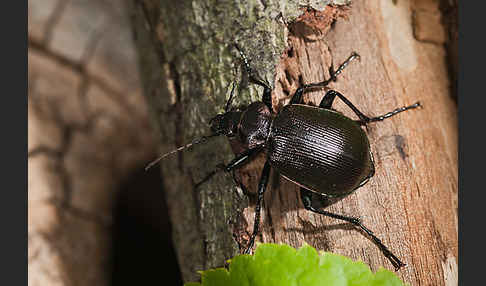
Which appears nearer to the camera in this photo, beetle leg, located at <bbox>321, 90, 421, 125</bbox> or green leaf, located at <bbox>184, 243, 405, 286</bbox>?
green leaf, located at <bbox>184, 243, 405, 286</bbox>

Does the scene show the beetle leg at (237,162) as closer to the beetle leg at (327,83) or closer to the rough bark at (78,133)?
the beetle leg at (327,83)

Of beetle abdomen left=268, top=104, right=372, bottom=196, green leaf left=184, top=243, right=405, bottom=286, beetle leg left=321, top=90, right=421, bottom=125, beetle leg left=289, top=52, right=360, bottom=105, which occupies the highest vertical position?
beetle leg left=289, top=52, right=360, bottom=105

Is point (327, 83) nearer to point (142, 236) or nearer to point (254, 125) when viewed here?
point (254, 125)

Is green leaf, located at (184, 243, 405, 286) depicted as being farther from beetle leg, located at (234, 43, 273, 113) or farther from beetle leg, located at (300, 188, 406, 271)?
beetle leg, located at (234, 43, 273, 113)

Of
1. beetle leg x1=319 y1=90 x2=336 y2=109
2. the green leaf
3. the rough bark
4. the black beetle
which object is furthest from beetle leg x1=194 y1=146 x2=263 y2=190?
the rough bark

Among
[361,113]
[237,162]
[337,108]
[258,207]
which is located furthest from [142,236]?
[361,113]

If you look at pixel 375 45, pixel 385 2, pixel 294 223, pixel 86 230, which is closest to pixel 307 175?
pixel 294 223

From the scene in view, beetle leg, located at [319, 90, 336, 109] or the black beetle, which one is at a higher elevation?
beetle leg, located at [319, 90, 336, 109]

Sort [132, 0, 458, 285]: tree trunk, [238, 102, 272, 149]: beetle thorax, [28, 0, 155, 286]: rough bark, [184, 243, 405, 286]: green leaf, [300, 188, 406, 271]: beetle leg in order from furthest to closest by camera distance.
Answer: [28, 0, 155, 286]: rough bark < [238, 102, 272, 149]: beetle thorax < [132, 0, 458, 285]: tree trunk < [300, 188, 406, 271]: beetle leg < [184, 243, 405, 286]: green leaf
